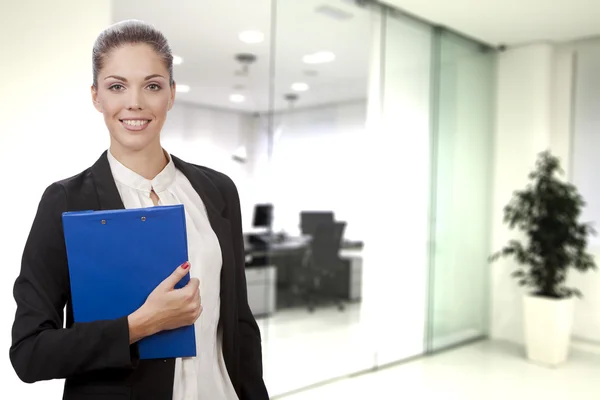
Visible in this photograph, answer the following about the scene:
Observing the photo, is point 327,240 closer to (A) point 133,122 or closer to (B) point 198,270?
(B) point 198,270

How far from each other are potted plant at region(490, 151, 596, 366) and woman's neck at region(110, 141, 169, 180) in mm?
4519

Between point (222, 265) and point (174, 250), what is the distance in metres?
0.22

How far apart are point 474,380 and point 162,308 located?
406 centimetres

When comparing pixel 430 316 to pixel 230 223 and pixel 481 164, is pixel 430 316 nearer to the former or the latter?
pixel 481 164

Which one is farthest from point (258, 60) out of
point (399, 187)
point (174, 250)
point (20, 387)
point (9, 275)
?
point (174, 250)

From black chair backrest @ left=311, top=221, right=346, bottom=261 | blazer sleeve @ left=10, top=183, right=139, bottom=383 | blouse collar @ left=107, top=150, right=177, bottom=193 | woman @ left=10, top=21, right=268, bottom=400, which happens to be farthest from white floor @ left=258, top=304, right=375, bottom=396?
blazer sleeve @ left=10, top=183, right=139, bottom=383

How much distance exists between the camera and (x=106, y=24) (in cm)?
255

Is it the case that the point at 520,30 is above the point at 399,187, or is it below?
above

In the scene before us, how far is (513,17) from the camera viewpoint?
→ 188 inches

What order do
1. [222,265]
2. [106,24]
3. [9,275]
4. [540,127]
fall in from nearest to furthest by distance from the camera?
[222,265] → [9,275] → [106,24] → [540,127]

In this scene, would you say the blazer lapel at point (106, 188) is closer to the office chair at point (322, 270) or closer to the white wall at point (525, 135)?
the office chair at point (322, 270)

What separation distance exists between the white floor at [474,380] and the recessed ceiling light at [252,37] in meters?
2.54

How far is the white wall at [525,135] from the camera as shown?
5543 mm

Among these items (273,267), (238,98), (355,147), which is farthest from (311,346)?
(238,98)
